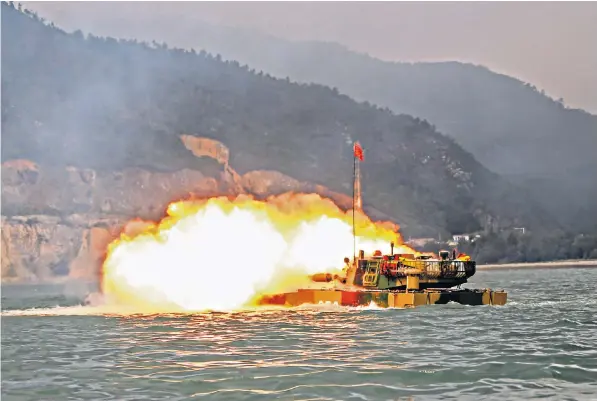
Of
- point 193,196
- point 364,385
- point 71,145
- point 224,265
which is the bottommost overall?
point 364,385

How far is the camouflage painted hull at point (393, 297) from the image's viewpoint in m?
68.4

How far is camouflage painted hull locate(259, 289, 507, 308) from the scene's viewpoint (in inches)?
2692

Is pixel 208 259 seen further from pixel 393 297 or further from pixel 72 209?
pixel 72 209

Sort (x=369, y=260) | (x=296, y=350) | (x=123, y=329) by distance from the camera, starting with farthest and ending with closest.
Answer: (x=369, y=260), (x=123, y=329), (x=296, y=350)

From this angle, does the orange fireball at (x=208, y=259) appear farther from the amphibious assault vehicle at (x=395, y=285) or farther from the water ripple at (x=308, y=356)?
the water ripple at (x=308, y=356)

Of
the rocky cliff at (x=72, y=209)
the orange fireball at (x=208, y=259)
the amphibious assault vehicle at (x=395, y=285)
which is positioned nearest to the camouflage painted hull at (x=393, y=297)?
the amphibious assault vehicle at (x=395, y=285)

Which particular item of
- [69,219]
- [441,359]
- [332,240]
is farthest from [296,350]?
[69,219]

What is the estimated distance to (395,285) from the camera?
72375mm

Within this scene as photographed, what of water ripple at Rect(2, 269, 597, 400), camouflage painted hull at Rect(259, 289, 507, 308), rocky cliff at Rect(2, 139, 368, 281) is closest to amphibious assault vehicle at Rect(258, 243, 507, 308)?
camouflage painted hull at Rect(259, 289, 507, 308)

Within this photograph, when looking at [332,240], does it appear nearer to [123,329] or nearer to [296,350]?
[123,329]

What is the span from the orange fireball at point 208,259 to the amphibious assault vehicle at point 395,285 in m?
2.97

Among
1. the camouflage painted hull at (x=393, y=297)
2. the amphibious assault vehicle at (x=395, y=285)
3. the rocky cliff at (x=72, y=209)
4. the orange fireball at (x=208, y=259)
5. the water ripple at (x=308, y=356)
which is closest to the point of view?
the water ripple at (x=308, y=356)

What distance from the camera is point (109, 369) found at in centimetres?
3897

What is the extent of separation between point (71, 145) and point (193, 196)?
118 feet
